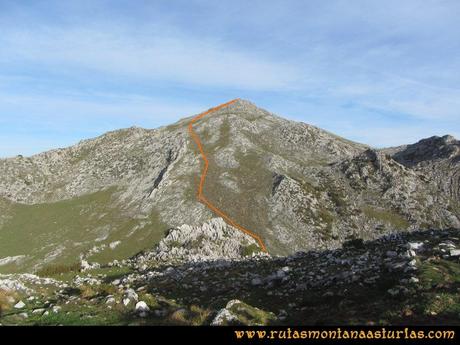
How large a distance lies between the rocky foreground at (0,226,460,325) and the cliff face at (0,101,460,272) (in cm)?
3775

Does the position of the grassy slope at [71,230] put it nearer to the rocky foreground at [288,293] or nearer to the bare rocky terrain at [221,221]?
the bare rocky terrain at [221,221]

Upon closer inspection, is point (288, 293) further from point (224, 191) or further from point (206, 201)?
point (224, 191)

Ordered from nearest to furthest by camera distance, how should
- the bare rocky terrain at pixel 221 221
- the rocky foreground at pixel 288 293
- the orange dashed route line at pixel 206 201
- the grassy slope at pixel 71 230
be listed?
1. the rocky foreground at pixel 288 293
2. the bare rocky terrain at pixel 221 221
3. the orange dashed route line at pixel 206 201
4. the grassy slope at pixel 71 230

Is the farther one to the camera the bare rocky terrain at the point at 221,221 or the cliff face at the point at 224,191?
the cliff face at the point at 224,191

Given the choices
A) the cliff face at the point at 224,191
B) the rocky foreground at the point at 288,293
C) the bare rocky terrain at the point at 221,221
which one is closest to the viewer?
the rocky foreground at the point at 288,293

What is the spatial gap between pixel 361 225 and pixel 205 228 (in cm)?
3465

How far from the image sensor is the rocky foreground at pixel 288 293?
1933 centimetres

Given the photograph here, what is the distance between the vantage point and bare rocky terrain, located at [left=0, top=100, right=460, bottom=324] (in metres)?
24.6

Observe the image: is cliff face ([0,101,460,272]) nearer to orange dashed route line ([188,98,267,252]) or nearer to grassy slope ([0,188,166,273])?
grassy slope ([0,188,166,273])

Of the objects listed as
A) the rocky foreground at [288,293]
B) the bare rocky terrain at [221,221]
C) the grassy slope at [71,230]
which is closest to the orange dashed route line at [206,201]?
the bare rocky terrain at [221,221]

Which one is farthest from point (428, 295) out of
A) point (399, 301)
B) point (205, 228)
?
Answer: point (205, 228)

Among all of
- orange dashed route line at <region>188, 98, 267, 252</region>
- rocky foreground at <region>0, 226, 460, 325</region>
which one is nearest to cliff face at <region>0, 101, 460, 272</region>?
orange dashed route line at <region>188, 98, 267, 252</region>

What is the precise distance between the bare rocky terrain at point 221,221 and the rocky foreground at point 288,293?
6.0 inches

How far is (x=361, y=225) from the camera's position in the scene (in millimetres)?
82562
